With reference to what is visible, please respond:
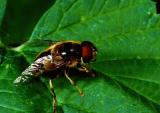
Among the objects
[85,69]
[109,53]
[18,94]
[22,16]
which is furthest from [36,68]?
[22,16]

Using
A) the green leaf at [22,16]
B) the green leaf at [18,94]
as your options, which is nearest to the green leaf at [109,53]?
the green leaf at [18,94]

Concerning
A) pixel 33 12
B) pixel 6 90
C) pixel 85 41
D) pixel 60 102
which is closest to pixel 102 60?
pixel 85 41

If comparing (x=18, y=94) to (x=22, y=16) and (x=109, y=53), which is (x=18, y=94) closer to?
(x=109, y=53)

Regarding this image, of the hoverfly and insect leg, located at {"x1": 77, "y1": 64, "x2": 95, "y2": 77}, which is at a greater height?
the hoverfly

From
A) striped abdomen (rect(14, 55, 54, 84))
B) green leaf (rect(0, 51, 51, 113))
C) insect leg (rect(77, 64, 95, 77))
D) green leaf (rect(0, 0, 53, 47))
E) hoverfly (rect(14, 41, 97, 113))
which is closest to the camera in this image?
green leaf (rect(0, 51, 51, 113))

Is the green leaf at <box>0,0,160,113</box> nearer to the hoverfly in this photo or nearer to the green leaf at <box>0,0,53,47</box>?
the hoverfly

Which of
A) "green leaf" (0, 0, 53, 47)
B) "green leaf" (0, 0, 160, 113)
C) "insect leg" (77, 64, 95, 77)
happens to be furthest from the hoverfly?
"green leaf" (0, 0, 53, 47)

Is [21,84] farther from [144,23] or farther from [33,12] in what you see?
[33,12]
